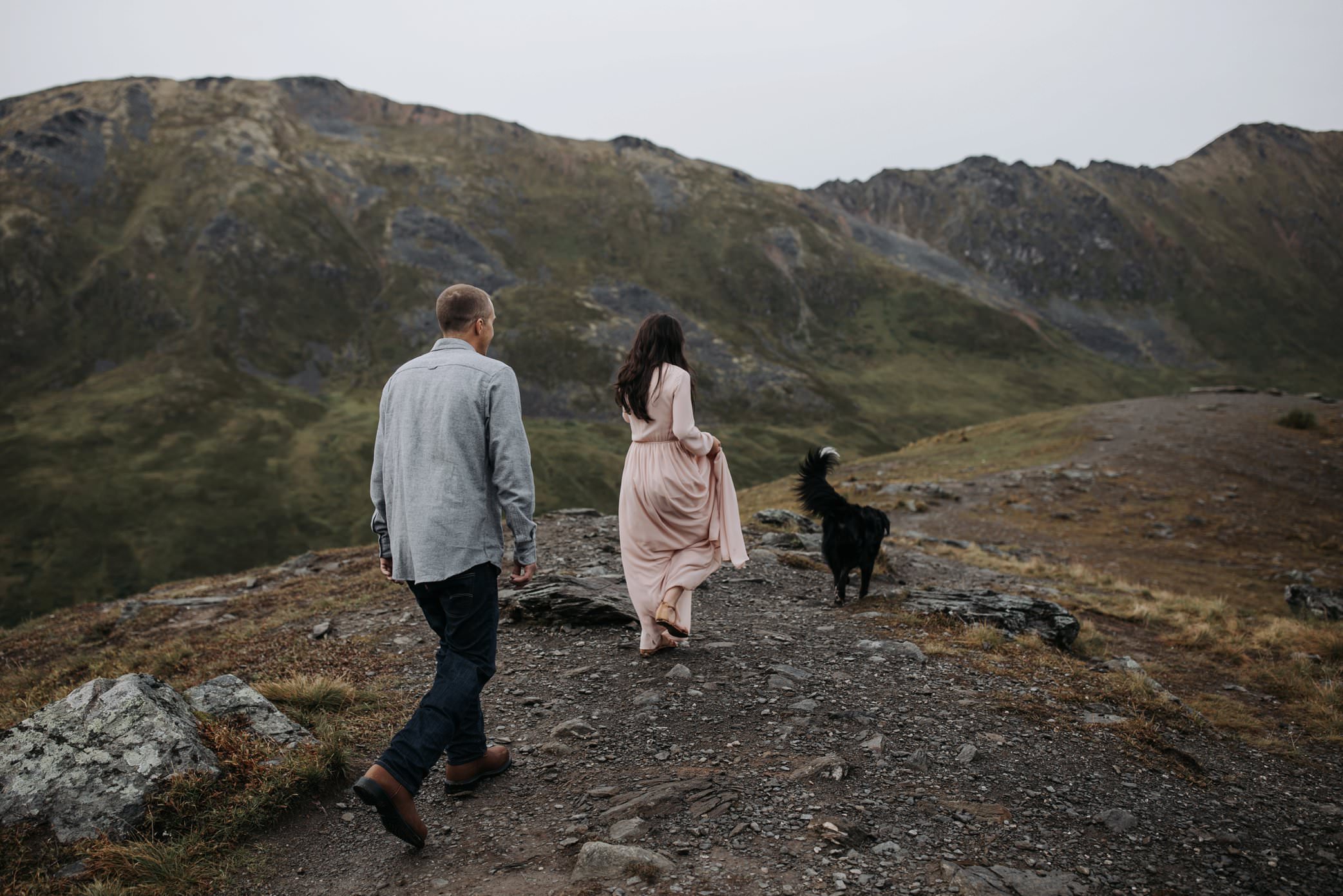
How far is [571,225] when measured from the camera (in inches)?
6845

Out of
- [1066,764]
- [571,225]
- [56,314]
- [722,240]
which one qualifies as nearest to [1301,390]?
[722,240]

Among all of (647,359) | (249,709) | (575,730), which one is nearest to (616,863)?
(575,730)

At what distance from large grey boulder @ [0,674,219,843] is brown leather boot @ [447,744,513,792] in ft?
5.23

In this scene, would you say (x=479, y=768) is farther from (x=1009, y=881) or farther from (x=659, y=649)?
(x=1009, y=881)

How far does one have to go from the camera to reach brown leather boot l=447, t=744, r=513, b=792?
530cm

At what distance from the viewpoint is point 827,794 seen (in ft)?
16.9

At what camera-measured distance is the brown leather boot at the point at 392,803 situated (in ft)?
14.0

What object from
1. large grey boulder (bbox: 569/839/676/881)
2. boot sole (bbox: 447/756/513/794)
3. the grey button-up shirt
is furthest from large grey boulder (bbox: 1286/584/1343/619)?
the grey button-up shirt

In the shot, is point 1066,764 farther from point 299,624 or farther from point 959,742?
point 299,624

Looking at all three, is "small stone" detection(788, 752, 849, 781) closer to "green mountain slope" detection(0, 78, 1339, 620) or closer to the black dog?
the black dog

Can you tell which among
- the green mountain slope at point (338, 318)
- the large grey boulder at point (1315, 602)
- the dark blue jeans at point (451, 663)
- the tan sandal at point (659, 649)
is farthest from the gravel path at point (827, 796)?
the green mountain slope at point (338, 318)

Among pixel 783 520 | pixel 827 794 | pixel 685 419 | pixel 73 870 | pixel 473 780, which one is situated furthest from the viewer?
pixel 783 520

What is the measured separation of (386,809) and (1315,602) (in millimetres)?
19915

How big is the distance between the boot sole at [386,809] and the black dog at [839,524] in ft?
23.5
